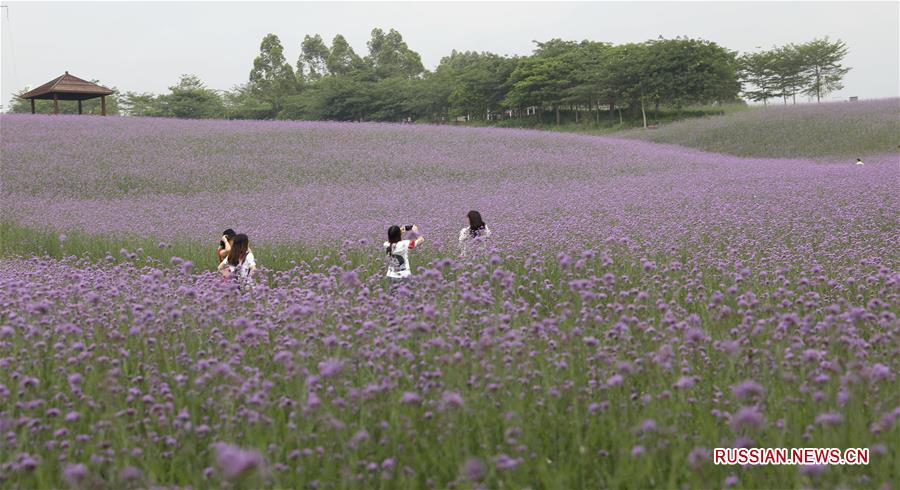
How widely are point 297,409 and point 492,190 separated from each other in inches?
623

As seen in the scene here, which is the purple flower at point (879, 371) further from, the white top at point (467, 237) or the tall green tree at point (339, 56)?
the tall green tree at point (339, 56)

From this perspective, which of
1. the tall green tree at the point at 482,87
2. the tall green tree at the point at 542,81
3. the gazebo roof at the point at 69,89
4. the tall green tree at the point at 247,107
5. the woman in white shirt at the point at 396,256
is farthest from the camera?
the tall green tree at the point at 247,107

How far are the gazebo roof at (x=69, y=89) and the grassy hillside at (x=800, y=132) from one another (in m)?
28.3

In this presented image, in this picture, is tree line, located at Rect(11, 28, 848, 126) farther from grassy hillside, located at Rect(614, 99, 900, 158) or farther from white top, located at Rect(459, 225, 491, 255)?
white top, located at Rect(459, 225, 491, 255)

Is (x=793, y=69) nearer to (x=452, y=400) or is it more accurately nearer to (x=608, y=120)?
(x=608, y=120)

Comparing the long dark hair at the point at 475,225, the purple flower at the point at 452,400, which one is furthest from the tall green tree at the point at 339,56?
the purple flower at the point at 452,400

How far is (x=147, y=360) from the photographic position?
183 inches

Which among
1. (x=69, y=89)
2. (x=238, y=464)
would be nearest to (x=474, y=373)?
(x=238, y=464)

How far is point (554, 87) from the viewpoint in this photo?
2085 inches

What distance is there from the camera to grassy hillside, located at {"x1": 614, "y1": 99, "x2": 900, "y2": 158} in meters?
31.2

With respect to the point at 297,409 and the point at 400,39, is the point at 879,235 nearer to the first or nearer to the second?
the point at 297,409

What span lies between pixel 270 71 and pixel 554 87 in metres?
37.6

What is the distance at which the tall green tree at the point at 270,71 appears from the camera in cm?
7650

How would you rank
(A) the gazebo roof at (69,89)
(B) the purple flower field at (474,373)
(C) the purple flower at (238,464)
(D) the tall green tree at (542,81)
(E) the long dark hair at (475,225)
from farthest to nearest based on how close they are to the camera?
1. (D) the tall green tree at (542,81)
2. (A) the gazebo roof at (69,89)
3. (E) the long dark hair at (475,225)
4. (B) the purple flower field at (474,373)
5. (C) the purple flower at (238,464)
